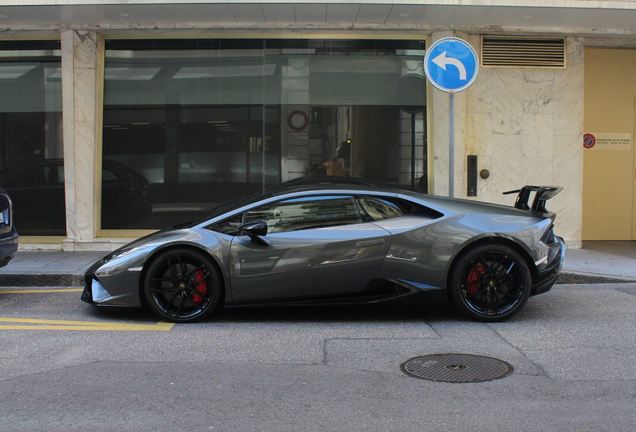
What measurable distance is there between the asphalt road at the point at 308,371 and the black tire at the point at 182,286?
0.51ft

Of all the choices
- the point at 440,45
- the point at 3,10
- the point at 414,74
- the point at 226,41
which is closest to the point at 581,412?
the point at 440,45

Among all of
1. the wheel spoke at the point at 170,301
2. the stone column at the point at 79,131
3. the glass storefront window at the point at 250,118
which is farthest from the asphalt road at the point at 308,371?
the glass storefront window at the point at 250,118

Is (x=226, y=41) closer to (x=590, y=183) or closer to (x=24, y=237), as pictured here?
(x=24, y=237)

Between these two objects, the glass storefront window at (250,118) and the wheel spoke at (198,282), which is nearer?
the wheel spoke at (198,282)

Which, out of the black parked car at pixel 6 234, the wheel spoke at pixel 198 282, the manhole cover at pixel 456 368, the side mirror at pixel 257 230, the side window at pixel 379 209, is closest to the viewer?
the manhole cover at pixel 456 368

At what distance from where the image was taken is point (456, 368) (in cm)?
427

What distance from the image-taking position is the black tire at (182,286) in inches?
218

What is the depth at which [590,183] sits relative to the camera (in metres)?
11.5

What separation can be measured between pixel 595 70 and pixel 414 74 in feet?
11.7

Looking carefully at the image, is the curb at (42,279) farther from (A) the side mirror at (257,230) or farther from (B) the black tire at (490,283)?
(B) the black tire at (490,283)

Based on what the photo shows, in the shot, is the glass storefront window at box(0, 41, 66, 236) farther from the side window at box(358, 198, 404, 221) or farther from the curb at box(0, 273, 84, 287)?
the side window at box(358, 198, 404, 221)

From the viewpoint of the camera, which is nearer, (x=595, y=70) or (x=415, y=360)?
(x=415, y=360)

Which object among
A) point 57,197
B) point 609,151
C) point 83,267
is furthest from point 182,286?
point 609,151

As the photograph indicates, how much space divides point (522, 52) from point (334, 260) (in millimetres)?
6347
